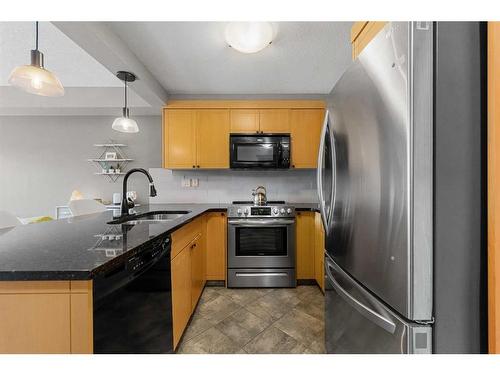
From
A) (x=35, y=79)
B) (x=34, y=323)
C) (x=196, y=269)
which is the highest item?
(x=35, y=79)

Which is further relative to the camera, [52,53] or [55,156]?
[55,156]

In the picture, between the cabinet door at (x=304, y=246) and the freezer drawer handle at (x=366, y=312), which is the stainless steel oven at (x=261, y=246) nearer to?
the cabinet door at (x=304, y=246)

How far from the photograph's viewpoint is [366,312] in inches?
34.3

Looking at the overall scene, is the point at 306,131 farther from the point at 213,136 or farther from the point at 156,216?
the point at 156,216

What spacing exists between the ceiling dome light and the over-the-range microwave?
48.6 inches

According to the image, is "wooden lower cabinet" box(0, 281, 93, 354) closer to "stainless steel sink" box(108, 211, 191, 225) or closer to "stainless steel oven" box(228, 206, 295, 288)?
"stainless steel sink" box(108, 211, 191, 225)

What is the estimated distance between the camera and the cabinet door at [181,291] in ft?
4.72

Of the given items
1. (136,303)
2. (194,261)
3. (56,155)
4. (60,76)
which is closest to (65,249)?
(136,303)

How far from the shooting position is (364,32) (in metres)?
1.13

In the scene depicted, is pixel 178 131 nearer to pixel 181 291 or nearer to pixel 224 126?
pixel 224 126

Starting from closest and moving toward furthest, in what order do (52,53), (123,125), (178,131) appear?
(123,125)
(52,53)
(178,131)

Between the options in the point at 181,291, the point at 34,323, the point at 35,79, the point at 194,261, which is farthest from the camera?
the point at 194,261

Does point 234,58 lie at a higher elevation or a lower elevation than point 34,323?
higher

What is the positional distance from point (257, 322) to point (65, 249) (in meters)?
1.55
